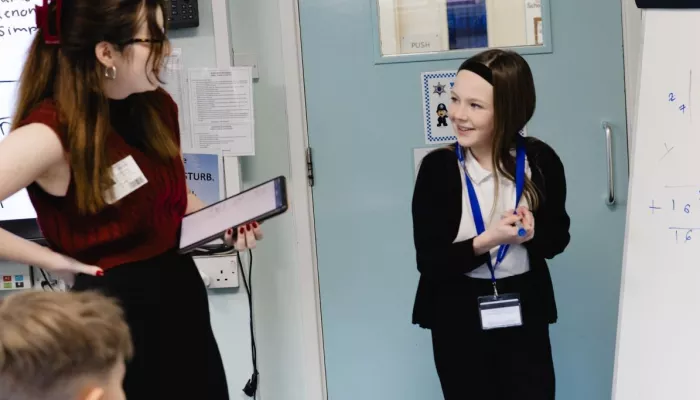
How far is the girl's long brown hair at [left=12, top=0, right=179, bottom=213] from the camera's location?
147 centimetres

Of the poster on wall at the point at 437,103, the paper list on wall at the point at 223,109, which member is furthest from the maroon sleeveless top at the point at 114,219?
the poster on wall at the point at 437,103

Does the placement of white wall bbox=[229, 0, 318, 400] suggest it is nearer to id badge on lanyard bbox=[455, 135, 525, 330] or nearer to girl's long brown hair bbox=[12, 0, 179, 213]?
id badge on lanyard bbox=[455, 135, 525, 330]

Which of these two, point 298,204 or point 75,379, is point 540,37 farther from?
point 75,379

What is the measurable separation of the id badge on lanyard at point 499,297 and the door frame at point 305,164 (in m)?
0.83

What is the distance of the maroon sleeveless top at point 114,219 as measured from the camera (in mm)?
1505

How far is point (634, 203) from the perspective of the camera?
154cm

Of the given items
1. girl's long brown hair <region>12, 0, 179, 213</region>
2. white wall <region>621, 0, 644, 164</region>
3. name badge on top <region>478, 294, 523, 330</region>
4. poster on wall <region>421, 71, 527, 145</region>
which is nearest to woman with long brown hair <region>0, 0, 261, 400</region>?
girl's long brown hair <region>12, 0, 179, 213</region>

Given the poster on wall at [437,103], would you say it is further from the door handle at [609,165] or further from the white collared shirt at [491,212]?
the white collared shirt at [491,212]

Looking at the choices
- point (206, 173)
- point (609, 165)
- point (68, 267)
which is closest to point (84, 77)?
point (68, 267)

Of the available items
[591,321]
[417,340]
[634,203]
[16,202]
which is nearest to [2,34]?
[16,202]

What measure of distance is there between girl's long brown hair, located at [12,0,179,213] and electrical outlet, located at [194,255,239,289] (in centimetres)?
103

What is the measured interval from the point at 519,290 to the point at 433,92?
92 centimetres

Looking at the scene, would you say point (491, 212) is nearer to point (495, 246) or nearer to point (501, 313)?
point (495, 246)

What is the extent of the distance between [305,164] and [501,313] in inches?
39.6
